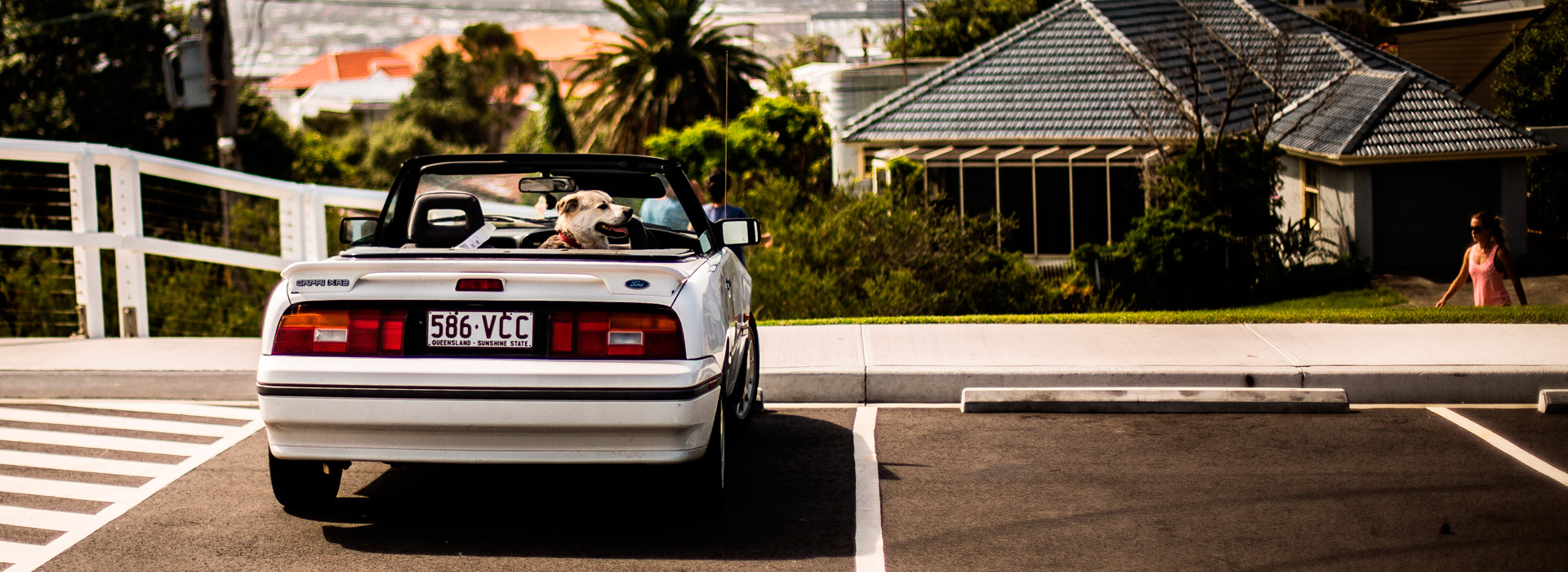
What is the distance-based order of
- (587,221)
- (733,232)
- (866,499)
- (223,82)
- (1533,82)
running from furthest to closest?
(223,82)
(1533,82)
(733,232)
(587,221)
(866,499)

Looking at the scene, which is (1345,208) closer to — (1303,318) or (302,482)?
(1303,318)

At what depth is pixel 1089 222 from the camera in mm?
28266

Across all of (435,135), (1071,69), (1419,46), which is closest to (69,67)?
(1071,69)

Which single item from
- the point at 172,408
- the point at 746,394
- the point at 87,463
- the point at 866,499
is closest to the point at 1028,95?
the point at 746,394

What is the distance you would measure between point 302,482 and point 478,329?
1097mm

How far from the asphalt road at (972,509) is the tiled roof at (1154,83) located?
18699mm

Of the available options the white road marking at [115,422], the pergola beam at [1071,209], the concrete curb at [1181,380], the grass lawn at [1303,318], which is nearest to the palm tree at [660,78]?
the pergola beam at [1071,209]

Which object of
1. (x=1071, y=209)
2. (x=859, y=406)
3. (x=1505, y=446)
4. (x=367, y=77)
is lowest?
(x=1505, y=446)

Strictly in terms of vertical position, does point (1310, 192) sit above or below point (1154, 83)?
below

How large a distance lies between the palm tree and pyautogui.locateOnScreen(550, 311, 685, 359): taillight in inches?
1710

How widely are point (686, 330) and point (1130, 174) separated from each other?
24.3 meters

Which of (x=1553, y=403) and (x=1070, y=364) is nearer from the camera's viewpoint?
(x=1553, y=403)

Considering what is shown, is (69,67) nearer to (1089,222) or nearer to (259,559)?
(1089,222)

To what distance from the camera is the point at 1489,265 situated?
11.3 metres
